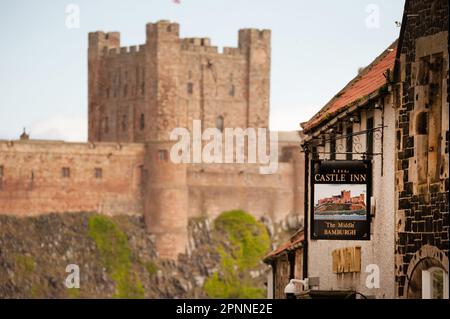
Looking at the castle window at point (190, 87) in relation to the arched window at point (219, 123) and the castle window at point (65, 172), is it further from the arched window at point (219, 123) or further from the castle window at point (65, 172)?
the castle window at point (65, 172)

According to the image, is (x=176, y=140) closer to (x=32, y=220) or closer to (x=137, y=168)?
(x=137, y=168)

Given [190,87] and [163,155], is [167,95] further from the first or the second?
[163,155]

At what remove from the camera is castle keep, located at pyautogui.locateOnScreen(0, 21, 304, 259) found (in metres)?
109

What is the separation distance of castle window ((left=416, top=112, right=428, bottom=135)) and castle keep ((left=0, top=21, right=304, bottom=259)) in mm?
76363

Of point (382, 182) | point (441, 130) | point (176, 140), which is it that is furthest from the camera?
point (176, 140)

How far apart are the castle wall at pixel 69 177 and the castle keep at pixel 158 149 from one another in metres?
0.05

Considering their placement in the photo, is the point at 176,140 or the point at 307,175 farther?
the point at 176,140

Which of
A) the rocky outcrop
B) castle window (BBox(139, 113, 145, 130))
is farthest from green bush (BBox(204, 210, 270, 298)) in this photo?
castle window (BBox(139, 113, 145, 130))

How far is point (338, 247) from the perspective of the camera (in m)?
37.8

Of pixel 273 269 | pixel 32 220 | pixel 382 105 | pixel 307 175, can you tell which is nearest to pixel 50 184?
pixel 32 220

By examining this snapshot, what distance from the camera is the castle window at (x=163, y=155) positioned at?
110688mm

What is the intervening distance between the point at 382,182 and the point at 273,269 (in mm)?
17780

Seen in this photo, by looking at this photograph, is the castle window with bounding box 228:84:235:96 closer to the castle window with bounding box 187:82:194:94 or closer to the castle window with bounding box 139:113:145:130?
the castle window with bounding box 187:82:194:94

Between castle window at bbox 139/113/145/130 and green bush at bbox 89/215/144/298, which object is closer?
green bush at bbox 89/215/144/298
